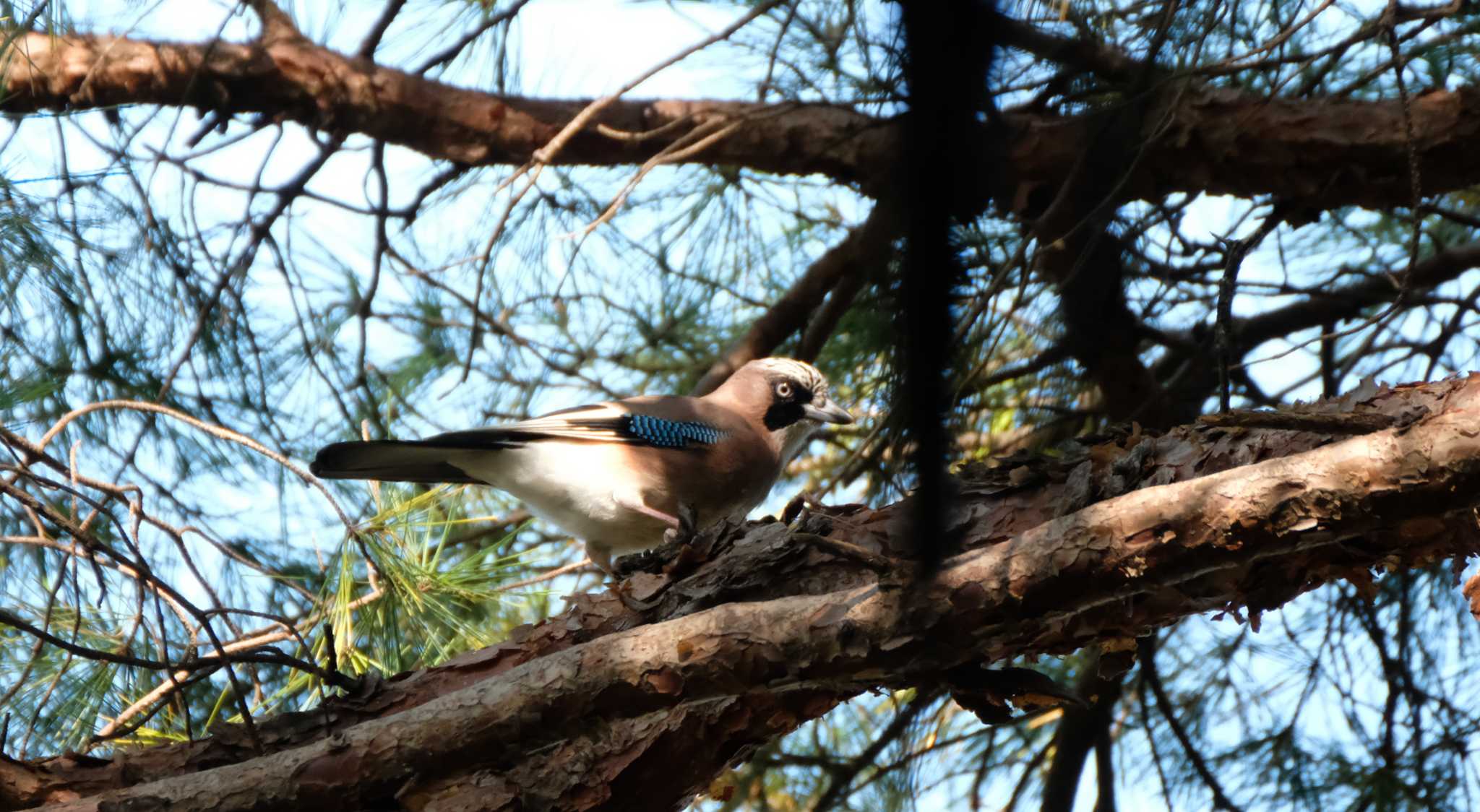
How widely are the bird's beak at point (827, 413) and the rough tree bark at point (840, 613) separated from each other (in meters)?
1.67

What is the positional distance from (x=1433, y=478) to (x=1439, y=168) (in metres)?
2.27

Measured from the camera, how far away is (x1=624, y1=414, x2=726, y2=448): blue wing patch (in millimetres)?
4113

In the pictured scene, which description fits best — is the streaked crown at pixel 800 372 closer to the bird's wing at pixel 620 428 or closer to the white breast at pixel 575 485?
the bird's wing at pixel 620 428

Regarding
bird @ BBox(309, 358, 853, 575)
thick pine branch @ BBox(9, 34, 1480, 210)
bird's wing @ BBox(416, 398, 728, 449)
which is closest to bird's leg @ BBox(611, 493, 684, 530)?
bird @ BBox(309, 358, 853, 575)

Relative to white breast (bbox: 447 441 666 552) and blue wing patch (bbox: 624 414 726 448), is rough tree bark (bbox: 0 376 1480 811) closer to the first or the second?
white breast (bbox: 447 441 666 552)

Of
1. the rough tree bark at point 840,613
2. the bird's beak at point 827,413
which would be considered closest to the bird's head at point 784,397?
the bird's beak at point 827,413

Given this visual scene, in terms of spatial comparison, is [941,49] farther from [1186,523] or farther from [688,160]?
[688,160]

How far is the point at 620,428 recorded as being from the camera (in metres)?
4.16

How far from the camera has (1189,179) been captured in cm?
387

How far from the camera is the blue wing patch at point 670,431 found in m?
4.11

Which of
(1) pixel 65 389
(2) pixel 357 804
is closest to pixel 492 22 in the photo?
(1) pixel 65 389

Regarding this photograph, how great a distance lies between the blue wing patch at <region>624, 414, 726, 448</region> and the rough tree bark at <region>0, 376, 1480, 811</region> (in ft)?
4.40

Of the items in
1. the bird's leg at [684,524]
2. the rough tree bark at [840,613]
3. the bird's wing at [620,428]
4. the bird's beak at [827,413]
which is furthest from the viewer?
the bird's beak at [827,413]

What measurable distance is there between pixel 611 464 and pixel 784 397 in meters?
0.82
